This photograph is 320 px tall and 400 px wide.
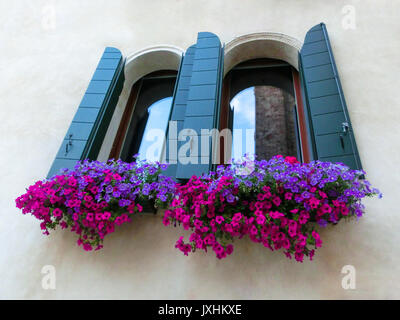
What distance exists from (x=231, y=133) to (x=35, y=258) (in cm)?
203

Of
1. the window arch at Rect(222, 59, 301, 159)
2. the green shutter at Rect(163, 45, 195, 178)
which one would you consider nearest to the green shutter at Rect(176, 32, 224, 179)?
the green shutter at Rect(163, 45, 195, 178)

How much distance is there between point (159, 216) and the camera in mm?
2156

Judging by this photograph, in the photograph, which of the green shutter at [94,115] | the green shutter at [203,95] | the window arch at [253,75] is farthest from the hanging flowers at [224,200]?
the window arch at [253,75]

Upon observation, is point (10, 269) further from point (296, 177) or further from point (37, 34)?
point (37, 34)

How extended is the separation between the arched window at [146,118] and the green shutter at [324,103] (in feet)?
4.39

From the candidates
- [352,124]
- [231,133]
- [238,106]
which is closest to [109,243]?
[231,133]

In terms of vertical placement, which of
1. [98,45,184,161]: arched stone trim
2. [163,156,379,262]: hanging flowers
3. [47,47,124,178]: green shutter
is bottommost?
[163,156,379,262]: hanging flowers

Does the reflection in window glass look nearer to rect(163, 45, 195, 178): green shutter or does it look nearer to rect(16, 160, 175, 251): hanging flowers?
rect(163, 45, 195, 178): green shutter

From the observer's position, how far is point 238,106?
123 inches

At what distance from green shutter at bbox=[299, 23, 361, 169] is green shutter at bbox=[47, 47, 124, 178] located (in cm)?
188

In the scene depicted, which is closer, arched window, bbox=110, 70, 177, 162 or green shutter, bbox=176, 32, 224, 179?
green shutter, bbox=176, 32, 224, 179

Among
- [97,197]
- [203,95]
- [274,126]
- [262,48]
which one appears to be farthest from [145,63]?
[274,126]

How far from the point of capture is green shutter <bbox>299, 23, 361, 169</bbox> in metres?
2.11

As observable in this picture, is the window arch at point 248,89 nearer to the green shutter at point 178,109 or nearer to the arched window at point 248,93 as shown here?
the arched window at point 248,93
